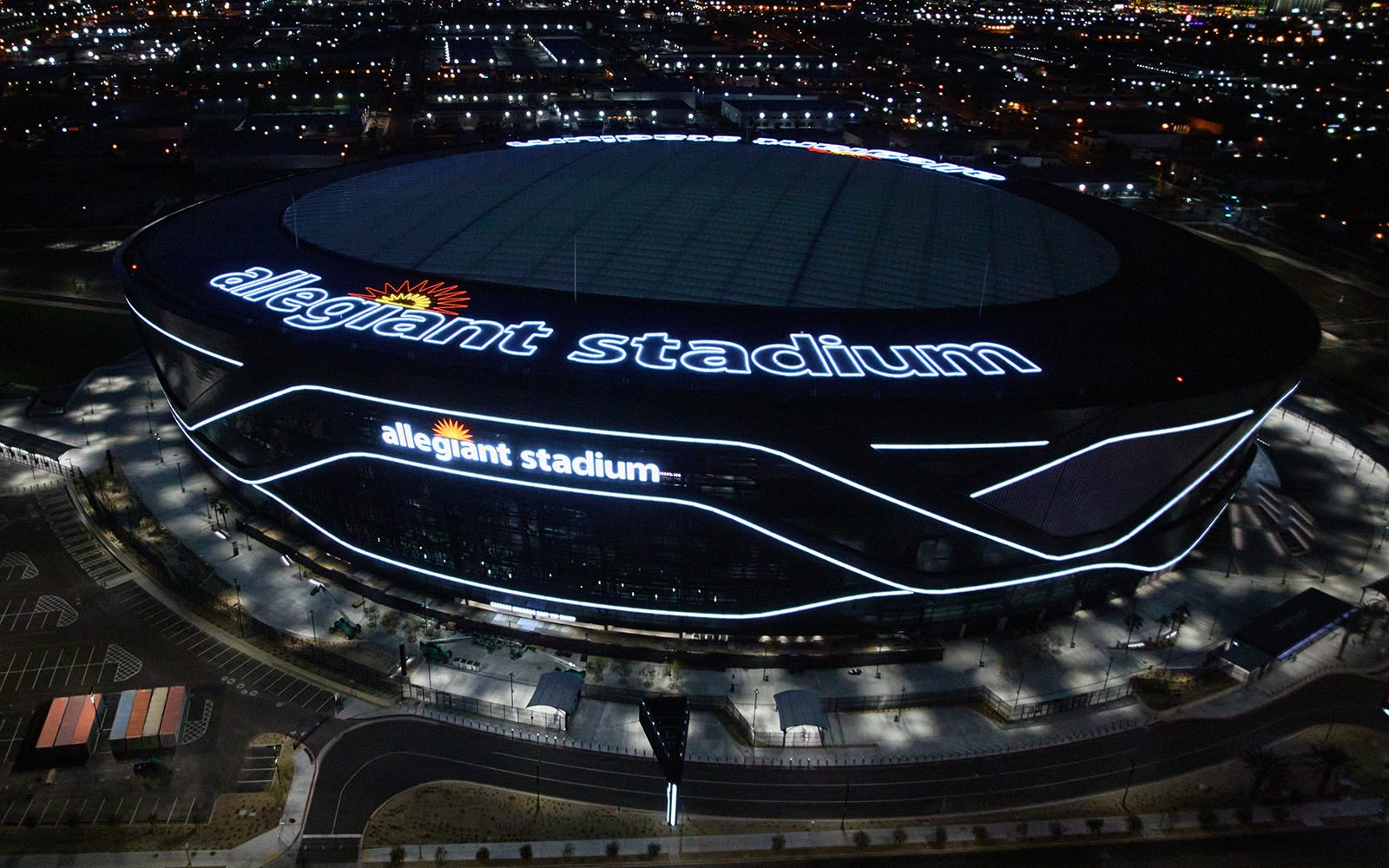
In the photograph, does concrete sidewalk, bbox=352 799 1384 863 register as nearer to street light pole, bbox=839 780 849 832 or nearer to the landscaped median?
the landscaped median

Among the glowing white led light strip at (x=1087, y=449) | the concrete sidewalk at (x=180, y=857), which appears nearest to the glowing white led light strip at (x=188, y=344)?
the concrete sidewalk at (x=180, y=857)

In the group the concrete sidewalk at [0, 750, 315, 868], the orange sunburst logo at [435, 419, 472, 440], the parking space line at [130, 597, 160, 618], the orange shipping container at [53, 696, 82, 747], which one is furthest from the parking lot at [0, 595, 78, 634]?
the orange sunburst logo at [435, 419, 472, 440]

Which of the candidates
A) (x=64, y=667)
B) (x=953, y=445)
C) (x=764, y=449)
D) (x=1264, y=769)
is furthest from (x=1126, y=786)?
(x=64, y=667)

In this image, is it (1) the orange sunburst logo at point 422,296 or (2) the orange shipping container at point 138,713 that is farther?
(1) the orange sunburst logo at point 422,296

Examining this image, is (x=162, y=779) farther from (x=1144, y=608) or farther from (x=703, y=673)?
(x=1144, y=608)

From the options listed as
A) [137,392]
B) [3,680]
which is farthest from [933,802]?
[137,392]

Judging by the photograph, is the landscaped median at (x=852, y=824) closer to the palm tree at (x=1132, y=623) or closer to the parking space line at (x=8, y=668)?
the palm tree at (x=1132, y=623)
